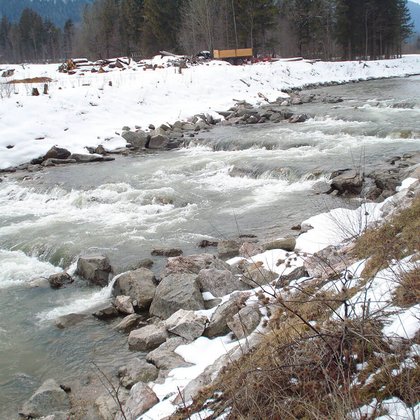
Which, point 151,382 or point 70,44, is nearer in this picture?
point 151,382

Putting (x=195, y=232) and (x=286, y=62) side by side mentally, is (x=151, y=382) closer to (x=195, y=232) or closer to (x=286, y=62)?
(x=195, y=232)

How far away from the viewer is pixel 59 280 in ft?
23.1

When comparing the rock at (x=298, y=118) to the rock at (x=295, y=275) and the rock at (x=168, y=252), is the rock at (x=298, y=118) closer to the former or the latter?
the rock at (x=168, y=252)

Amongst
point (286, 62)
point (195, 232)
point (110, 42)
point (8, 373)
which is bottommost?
point (8, 373)

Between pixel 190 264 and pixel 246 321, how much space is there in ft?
7.25

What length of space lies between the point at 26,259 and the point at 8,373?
325 cm

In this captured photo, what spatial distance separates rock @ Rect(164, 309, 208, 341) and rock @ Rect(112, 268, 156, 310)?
96 centimetres

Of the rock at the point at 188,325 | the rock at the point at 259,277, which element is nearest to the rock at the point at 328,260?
the rock at the point at 259,277

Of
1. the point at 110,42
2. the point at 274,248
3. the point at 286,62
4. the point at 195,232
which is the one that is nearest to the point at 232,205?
the point at 195,232

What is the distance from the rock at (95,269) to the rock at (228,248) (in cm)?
175

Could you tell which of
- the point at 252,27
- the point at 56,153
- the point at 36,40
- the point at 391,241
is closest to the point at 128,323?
the point at 391,241

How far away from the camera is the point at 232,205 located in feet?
32.5

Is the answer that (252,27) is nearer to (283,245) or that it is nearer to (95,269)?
(283,245)

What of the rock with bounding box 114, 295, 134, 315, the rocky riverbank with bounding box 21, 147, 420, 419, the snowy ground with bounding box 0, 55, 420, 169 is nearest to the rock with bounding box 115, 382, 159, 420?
the rocky riverbank with bounding box 21, 147, 420, 419
